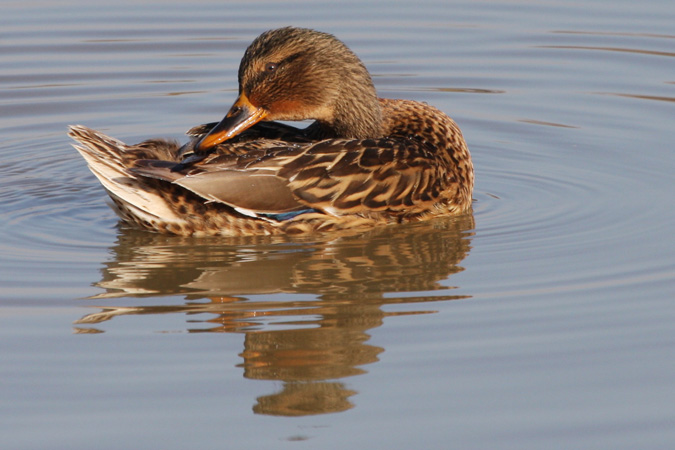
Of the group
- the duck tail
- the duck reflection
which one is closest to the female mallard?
the duck tail

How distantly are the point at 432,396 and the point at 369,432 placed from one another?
1.35 ft

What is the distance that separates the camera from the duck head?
24.9 feet

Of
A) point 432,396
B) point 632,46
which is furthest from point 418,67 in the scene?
point 432,396

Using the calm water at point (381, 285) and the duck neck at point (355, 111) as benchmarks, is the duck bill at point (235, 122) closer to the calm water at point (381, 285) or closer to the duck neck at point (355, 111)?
the duck neck at point (355, 111)

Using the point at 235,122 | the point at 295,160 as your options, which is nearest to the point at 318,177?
the point at 295,160

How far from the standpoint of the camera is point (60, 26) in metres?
12.5

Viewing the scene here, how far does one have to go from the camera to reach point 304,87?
7.76 metres

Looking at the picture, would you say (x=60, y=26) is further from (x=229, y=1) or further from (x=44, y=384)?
(x=44, y=384)

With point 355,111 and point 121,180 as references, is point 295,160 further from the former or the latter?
point 121,180

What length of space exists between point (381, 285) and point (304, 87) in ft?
5.63

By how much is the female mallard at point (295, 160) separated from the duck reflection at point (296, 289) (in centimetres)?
16

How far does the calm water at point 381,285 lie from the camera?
5.03m

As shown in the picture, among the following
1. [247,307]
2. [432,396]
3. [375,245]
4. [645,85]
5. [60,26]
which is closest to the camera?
[432,396]

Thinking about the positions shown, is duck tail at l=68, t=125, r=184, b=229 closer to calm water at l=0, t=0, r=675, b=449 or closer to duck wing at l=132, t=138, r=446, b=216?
duck wing at l=132, t=138, r=446, b=216
